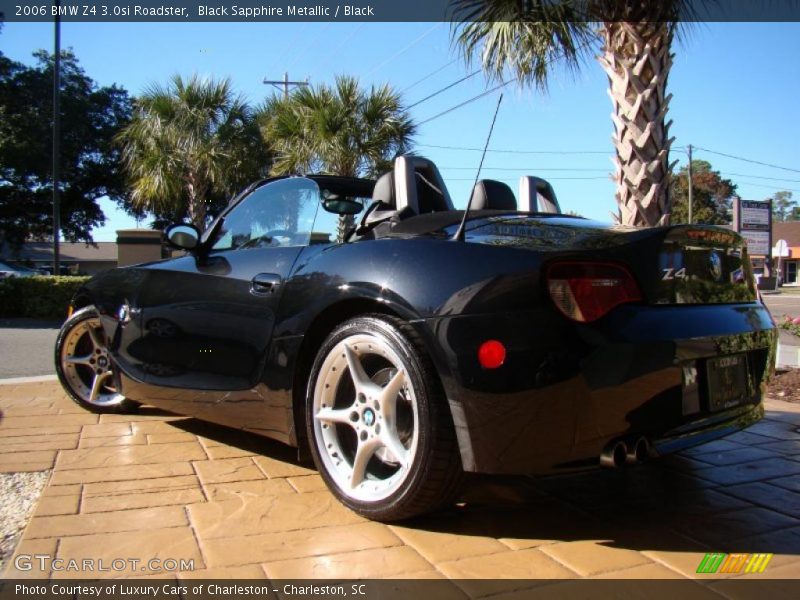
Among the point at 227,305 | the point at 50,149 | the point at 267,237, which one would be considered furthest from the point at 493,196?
the point at 50,149

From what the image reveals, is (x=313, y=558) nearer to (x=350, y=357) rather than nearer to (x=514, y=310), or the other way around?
(x=350, y=357)

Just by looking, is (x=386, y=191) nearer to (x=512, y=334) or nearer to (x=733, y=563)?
(x=512, y=334)

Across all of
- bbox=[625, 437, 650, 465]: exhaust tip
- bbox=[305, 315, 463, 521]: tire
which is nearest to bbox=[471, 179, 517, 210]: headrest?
bbox=[305, 315, 463, 521]: tire

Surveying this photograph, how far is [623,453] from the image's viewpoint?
2.20m

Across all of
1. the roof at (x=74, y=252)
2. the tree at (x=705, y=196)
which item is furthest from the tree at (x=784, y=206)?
the roof at (x=74, y=252)

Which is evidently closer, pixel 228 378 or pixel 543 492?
pixel 543 492

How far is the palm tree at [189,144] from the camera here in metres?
16.9

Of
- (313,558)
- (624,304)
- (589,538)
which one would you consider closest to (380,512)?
(313,558)

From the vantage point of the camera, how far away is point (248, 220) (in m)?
3.58

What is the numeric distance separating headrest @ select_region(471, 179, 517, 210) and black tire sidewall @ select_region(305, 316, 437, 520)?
1.30 m

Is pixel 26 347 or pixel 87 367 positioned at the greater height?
pixel 87 367

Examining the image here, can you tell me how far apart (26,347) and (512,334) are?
8.85 metres

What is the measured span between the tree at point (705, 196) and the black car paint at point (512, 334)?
56399 mm

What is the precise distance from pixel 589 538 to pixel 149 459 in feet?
7.06
